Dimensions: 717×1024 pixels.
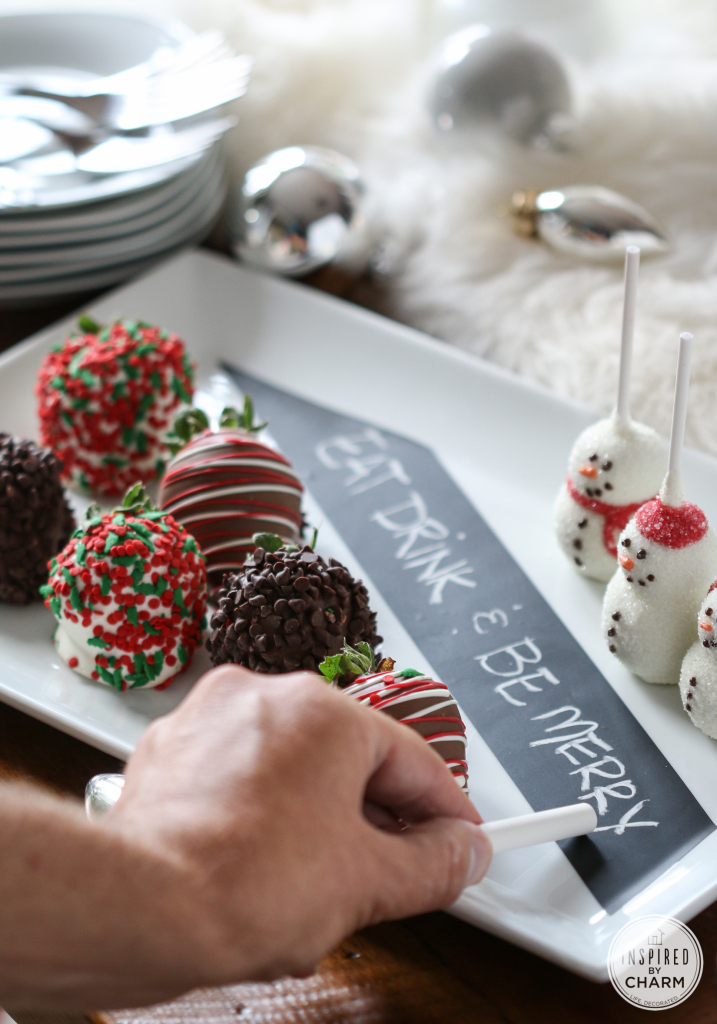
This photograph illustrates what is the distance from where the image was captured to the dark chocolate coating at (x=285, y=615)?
70 cm

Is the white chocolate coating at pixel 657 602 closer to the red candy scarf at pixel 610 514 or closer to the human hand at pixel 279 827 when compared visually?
the red candy scarf at pixel 610 514

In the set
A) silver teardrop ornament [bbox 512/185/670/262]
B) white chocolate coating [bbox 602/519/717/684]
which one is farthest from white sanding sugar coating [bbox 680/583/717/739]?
silver teardrop ornament [bbox 512/185/670/262]

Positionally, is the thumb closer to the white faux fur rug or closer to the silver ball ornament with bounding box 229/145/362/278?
the white faux fur rug

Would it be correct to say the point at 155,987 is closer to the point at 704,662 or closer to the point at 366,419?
the point at 704,662

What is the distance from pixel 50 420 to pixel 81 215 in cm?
33

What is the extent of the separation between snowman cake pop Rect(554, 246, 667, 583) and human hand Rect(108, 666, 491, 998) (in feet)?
1.15

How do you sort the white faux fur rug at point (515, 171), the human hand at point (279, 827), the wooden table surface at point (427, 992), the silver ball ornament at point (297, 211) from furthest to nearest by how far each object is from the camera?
the silver ball ornament at point (297, 211) → the white faux fur rug at point (515, 171) → the wooden table surface at point (427, 992) → the human hand at point (279, 827)

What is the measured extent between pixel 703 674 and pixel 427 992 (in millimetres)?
285

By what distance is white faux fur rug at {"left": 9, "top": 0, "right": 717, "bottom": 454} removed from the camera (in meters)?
1.10

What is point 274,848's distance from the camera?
456mm

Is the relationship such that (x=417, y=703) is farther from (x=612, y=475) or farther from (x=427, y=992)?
(x=612, y=475)

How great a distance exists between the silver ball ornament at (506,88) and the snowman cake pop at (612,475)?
23.5 inches

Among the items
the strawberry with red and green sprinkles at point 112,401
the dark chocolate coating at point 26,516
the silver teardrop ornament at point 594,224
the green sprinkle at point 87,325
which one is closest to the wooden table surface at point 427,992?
the dark chocolate coating at point 26,516

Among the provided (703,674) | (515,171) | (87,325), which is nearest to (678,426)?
(703,674)
